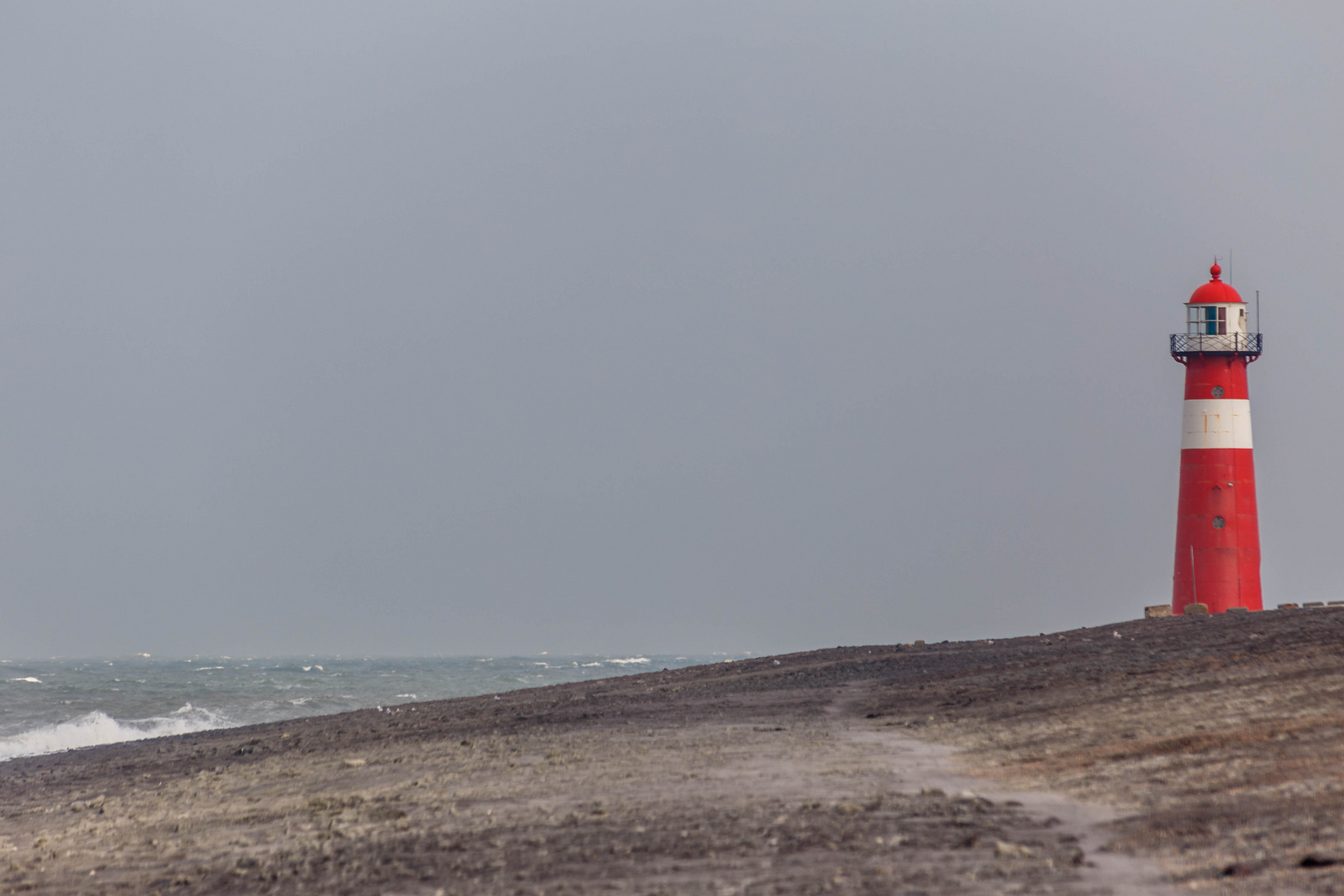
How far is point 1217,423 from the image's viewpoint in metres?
33.4

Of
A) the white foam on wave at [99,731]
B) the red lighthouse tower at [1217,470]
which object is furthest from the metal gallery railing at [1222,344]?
the white foam on wave at [99,731]

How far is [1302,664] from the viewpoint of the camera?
629 inches

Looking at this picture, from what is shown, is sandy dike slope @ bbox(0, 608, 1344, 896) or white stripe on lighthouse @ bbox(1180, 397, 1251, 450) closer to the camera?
sandy dike slope @ bbox(0, 608, 1344, 896)

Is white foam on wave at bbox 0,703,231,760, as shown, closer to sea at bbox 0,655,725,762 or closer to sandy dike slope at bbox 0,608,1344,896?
sea at bbox 0,655,725,762

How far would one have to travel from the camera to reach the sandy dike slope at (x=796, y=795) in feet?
29.1

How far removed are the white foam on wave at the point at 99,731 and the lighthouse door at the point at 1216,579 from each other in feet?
81.4

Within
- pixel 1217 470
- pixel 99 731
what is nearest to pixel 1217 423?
pixel 1217 470

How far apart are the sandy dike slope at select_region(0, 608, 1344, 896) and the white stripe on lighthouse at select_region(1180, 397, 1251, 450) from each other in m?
11.7

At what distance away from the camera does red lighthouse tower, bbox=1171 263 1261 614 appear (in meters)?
32.8

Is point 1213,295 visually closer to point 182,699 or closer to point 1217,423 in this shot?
point 1217,423

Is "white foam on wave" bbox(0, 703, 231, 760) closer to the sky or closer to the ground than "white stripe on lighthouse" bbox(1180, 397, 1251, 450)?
closer to the ground

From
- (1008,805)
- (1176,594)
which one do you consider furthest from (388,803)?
(1176,594)

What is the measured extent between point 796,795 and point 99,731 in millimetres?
30726

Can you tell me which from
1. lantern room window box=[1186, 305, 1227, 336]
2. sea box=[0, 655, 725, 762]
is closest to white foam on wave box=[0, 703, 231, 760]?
sea box=[0, 655, 725, 762]
